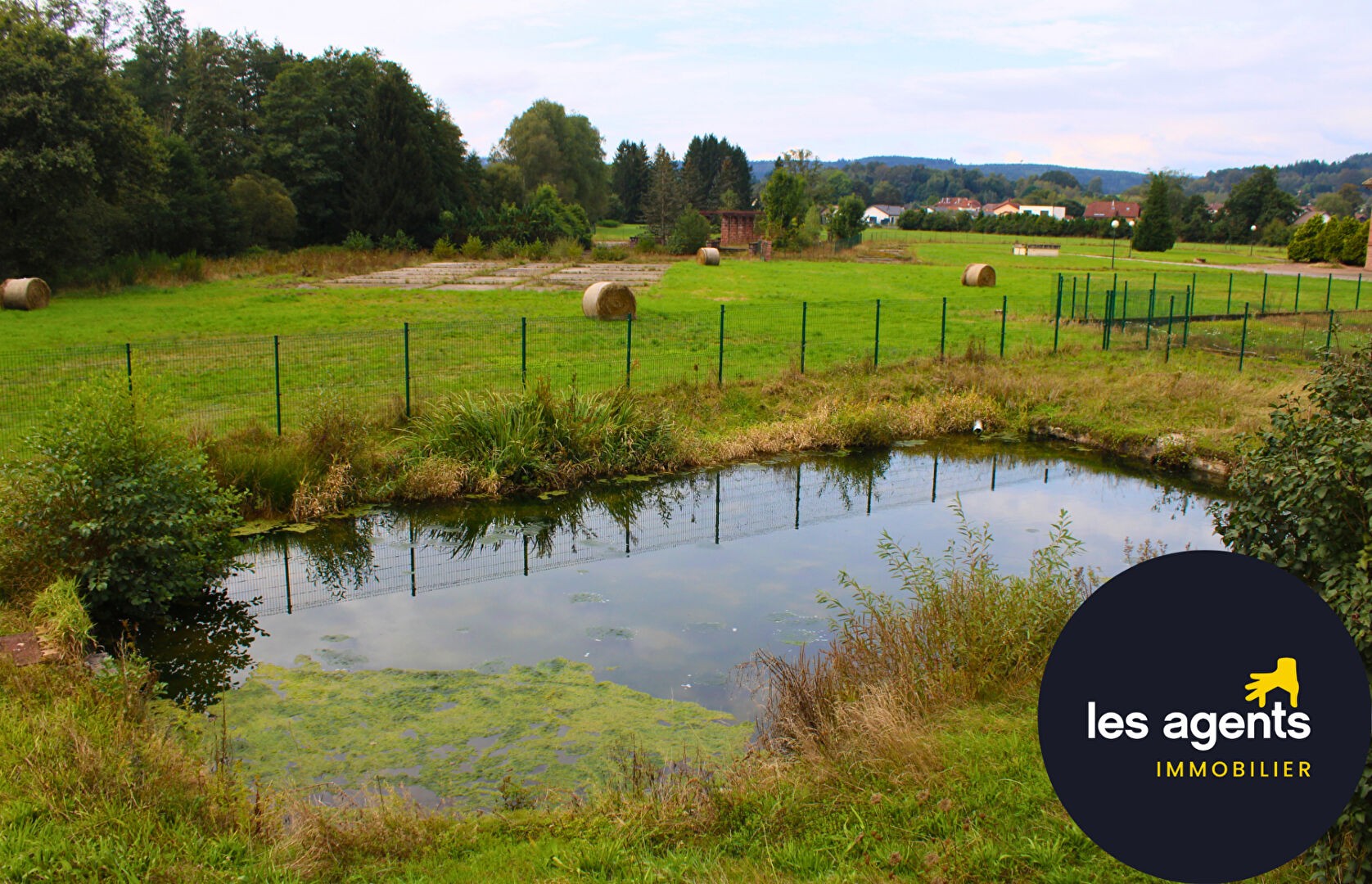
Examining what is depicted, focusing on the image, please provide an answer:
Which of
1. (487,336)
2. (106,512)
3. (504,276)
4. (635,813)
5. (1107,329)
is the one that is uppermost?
(504,276)

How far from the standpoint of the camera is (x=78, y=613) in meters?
8.55

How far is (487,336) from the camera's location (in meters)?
24.4

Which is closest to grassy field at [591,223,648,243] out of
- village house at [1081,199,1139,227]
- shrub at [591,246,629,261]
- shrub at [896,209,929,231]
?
shrub at [591,246,629,261]

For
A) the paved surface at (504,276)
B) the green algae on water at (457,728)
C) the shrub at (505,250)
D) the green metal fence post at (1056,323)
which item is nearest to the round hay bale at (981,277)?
the green metal fence post at (1056,323)

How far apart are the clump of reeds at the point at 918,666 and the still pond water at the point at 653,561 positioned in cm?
80

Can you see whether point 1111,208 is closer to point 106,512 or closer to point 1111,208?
A: point 1111,208

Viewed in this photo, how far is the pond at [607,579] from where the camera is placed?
827 centimetres

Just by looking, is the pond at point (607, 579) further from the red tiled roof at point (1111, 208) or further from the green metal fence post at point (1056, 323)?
the red tiled roof at point (1111, 208)

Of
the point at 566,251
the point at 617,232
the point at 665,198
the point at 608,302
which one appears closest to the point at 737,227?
the point at 665,198

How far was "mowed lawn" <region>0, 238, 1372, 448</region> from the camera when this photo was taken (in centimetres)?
1775

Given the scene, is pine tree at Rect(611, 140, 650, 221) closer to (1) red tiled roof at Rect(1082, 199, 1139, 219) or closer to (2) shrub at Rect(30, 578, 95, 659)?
(1) red tiled roof at Rect(1082, 199, 1139, 219)

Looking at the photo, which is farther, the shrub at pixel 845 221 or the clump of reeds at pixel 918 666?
the shrub at pixel 845 221

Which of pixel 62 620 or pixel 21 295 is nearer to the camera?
pixel 62 620

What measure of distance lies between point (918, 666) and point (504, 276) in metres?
37.8
